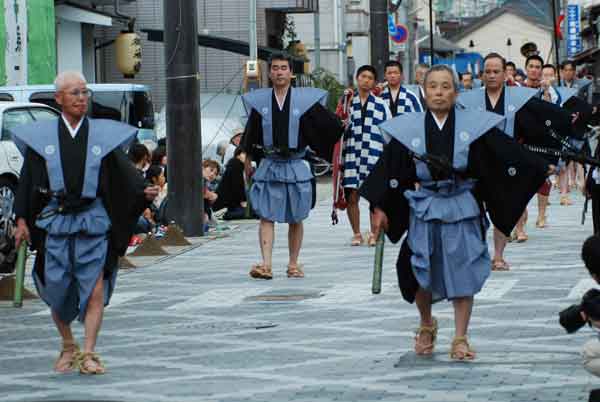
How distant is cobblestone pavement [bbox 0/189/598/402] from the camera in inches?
298

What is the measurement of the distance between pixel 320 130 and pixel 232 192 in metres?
7.16

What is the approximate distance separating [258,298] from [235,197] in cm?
871

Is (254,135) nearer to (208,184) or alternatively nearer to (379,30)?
(208,184)

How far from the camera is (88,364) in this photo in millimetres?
8211

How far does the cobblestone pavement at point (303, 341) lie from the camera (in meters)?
7.57

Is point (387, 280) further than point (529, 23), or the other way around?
point (529, 23)

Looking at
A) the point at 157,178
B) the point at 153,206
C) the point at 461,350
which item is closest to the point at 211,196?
the point at 157,178

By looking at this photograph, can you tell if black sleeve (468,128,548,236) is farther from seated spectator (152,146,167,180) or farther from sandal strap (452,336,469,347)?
seated spectator (152,146,167,180)

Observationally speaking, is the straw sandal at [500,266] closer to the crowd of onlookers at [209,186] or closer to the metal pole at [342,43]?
the crowd of onlookers at [209,186]

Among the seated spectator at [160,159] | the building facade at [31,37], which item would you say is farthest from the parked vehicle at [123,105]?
the seated spectator at [160,159]

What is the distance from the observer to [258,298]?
1145cm

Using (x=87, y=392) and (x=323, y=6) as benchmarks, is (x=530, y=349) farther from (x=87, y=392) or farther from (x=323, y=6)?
(x=323, y=6)

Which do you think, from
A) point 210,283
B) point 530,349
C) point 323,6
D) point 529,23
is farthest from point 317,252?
point 529,23

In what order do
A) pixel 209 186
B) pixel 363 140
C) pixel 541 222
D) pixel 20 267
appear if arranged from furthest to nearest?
pixel 209 186, pixel 541 222, pixel 363 140, pixel 20 267
